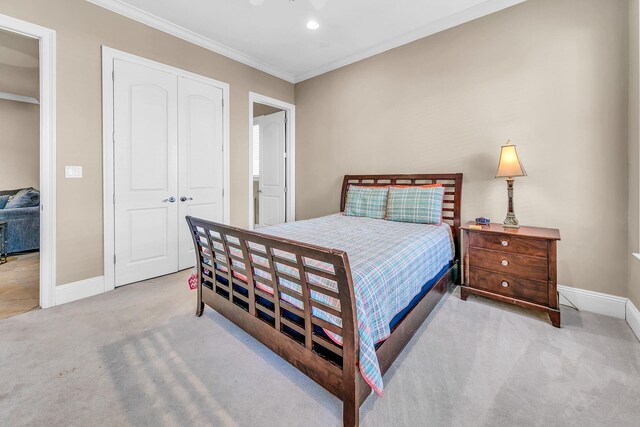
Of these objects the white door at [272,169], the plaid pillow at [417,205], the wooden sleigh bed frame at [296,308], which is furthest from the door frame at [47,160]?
the plaid pillow at [417,205]

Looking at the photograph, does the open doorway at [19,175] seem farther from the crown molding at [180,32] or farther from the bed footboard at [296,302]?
the bed footboard at [296,302]

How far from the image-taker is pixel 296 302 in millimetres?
1496

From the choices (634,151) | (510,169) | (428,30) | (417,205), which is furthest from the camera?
(428,30)

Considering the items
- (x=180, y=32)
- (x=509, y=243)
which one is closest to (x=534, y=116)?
(x=509, y=243)

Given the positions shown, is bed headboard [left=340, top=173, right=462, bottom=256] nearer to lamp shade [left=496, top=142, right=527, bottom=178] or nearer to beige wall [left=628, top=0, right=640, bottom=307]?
lamp shade [left=496, top=142, right=527, bottom=178]

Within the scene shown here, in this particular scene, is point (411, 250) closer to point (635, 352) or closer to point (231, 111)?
point (635, 352)

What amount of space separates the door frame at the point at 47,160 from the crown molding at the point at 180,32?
2.14ft

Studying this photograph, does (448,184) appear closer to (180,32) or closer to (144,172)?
(144,172)

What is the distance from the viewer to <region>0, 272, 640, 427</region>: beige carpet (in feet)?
4.45

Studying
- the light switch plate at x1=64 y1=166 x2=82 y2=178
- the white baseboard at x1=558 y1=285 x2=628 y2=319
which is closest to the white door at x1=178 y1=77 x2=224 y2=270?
the light switch plate at x1=64 y1=166 x2=82 y2=178

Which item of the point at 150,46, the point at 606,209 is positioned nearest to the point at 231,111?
the point at 150,46

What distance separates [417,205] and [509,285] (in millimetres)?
1094

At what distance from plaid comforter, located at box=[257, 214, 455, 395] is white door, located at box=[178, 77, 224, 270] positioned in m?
1.54

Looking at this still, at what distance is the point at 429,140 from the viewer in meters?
3.29
